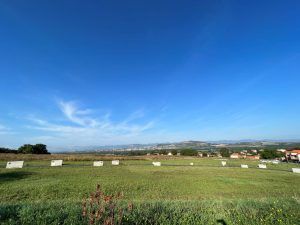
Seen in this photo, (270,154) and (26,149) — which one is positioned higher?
(26,149)

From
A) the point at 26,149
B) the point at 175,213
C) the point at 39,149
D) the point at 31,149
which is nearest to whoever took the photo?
the point at 175,213

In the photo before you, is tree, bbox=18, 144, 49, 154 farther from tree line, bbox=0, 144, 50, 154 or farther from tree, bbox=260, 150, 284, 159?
tree, bbox=260, 150, 284, 159

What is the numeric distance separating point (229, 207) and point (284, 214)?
1.92 meters

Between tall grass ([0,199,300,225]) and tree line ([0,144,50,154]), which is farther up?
tree line ([0,144,50,154])

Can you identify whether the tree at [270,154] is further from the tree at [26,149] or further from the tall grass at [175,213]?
the tall grass at [175,213]

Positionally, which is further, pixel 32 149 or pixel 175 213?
pixel 32 149

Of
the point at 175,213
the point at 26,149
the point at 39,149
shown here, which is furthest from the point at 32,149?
the point at 175,213

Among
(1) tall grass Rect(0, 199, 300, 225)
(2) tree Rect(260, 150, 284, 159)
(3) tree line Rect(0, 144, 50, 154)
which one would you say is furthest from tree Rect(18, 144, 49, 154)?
(2) tree Rect(260, 150, 284, 159)

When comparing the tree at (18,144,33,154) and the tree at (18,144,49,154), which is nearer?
the tree at (18,144,33,154)

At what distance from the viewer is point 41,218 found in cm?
619

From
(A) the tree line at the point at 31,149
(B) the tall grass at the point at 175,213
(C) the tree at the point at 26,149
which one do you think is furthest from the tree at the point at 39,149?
(B) the tall grass at the point at 175,213

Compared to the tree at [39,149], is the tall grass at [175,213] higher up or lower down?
lower down

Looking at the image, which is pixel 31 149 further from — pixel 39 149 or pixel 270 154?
pixel 270 154

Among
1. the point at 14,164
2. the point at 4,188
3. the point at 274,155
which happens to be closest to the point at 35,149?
the point at 14,164
